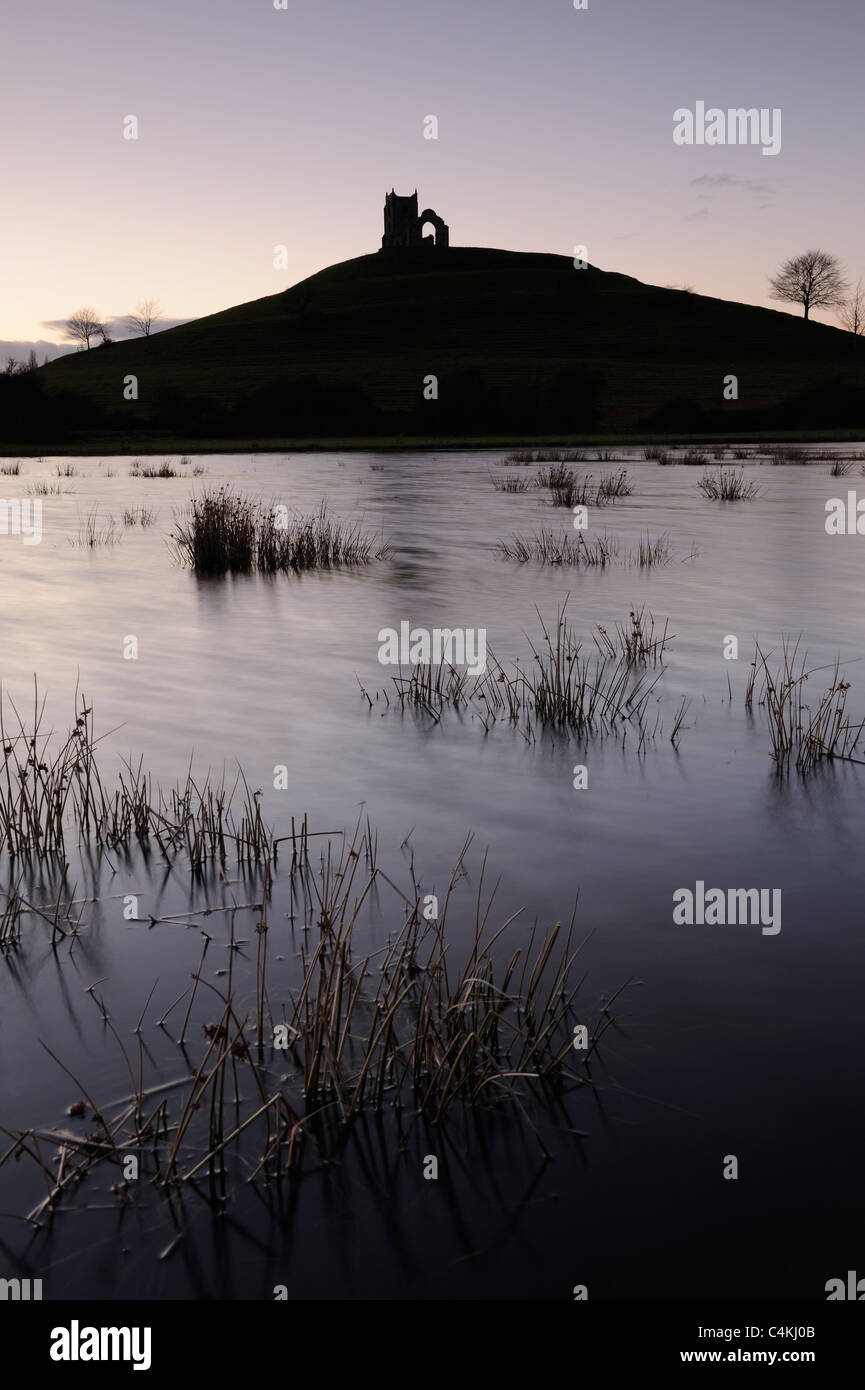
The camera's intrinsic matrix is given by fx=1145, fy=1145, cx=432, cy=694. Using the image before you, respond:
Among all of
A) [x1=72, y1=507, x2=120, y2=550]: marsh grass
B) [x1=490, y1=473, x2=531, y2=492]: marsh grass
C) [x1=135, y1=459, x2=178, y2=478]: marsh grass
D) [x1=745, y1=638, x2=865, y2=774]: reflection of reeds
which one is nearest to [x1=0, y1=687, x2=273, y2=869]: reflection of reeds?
[x1=745, y1=638, x2=865, y2=774]: reflection of reeds

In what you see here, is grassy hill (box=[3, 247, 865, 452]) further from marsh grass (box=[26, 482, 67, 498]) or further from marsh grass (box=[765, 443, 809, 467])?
marsh grass (box=[26, 482, 67, 498])

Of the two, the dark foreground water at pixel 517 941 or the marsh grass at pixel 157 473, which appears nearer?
the dark foreground water at pixel 517 941

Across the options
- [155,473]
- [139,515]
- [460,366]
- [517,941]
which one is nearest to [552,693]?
[517,941]

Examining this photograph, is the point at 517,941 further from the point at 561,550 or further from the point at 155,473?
the point at 155,473

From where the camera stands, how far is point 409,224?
6718 inches

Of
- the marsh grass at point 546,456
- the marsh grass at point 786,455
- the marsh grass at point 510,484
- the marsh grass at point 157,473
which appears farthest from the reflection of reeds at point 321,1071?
the marsh grass at point 786,455

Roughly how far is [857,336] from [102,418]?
81.3 m

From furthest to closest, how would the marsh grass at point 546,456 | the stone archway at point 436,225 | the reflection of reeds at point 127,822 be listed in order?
the stone archway at point 436,225, the marsh grass at point 546,456, the reflection of reeds at point 127,822

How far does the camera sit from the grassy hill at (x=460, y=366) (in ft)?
241

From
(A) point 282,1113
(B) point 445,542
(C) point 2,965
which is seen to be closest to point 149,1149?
(A) point 282,1113

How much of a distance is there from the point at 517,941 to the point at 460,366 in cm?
9019

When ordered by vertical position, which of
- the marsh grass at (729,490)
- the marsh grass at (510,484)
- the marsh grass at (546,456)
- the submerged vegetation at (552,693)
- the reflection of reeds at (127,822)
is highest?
the marsh grass at (546,456)

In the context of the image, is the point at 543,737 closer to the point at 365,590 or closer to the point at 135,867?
the point at 135,867

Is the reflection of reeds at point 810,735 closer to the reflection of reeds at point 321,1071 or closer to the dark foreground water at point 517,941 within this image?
the dark foreground water at point 517,941
